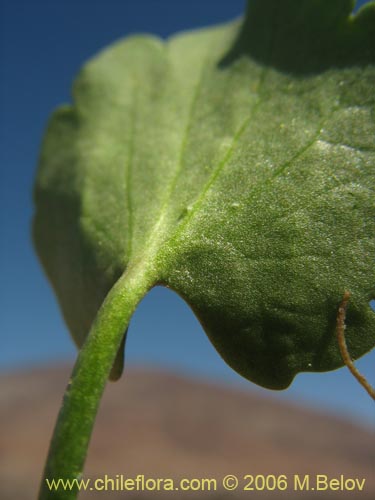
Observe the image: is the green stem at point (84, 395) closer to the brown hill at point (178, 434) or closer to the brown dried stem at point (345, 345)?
the brown dried stem at point (345, 345)

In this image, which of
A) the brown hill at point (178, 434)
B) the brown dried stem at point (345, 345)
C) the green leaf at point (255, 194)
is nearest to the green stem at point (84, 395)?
Answer: the green leaf at point (255, 194)

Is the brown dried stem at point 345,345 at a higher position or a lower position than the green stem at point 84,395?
higher

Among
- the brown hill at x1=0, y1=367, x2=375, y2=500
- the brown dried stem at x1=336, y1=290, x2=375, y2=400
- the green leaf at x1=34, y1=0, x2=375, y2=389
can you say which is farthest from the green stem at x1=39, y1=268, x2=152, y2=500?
the brown hill at x1=0, y1=367, x2=375, y2=500

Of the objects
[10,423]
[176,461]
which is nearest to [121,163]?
[176,461]

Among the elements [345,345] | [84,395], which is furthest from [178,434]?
[84,395]

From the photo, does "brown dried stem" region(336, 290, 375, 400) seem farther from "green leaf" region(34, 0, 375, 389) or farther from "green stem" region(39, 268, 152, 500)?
"green stem" region(39, 268, 152, 500)

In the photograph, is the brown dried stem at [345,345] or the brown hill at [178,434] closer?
the brown dried stem at [345,345]
